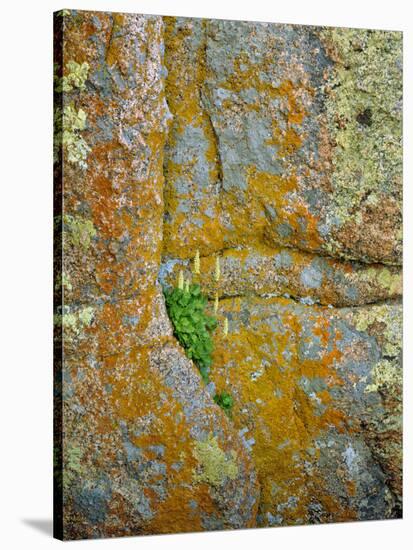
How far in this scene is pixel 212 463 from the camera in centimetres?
726

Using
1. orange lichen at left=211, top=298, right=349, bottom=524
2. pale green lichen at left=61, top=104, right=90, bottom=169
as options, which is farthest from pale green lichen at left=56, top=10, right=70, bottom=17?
orange lichen at left=211, top=298, right=349, bottom=524

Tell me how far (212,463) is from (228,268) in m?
1.11

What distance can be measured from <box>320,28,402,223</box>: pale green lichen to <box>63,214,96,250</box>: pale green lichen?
1533mm

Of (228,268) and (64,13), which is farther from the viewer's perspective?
(228,268)

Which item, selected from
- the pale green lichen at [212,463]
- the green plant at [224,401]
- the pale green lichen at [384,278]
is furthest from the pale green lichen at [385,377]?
the pale green lichen at [212,463]

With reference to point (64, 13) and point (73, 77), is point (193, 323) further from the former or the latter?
point (64, 13)

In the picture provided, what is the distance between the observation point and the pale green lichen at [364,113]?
24.8ft

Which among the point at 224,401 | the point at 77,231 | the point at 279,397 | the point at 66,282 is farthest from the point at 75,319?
the point at 279,397

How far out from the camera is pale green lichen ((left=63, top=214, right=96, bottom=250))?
6.86 m

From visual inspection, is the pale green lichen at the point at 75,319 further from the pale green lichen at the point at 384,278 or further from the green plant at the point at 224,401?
the pale green lichen at the point at 384,278

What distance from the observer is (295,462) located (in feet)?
25.0

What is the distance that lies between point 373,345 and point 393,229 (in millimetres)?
694

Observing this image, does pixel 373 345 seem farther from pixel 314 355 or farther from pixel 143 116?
pixel 143 116

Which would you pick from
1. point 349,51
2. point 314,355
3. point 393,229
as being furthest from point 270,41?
point 314,355
